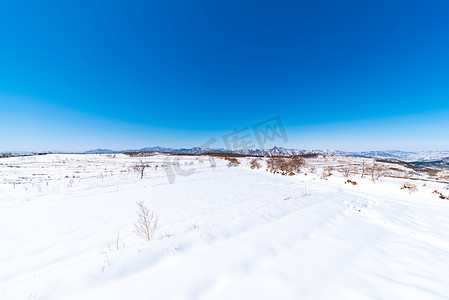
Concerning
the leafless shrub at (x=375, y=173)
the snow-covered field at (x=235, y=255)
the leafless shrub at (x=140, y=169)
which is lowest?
the leafless shrub at (x=375, y=173)

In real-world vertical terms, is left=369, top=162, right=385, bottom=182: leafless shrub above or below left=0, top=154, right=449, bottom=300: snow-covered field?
below

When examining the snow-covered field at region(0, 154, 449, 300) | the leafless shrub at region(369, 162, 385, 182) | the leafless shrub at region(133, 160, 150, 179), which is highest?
the leafless shrub at region(133, 160, 150, 179)

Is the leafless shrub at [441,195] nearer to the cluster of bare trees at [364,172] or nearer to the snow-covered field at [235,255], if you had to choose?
the snow-covered field at [235,255]

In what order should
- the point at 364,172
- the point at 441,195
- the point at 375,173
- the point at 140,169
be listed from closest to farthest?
the point at 441,195
the point at 375,173
the point at 364,172
the point at 140,169

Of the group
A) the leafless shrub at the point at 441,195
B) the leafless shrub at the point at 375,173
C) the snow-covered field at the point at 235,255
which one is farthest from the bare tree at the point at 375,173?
the snow-covered field at the point at 235,255

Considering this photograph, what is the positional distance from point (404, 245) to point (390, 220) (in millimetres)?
2084

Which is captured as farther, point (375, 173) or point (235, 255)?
point (375, 173)

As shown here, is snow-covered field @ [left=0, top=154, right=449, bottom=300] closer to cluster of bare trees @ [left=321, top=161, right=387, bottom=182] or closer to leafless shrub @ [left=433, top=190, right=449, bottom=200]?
leafless shrub @ [left=433, top=190, right=449, bottom=200]

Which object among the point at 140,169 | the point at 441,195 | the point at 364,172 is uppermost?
the point at 140,169

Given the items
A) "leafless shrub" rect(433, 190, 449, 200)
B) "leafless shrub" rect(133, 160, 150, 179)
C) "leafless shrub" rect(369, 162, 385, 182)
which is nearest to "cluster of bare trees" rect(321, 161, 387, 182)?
"leafless shrub" rect(369, 162, 385, 182)

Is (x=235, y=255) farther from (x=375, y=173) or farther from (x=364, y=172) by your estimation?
(x=364, y=172)

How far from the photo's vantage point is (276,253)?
3.26 m

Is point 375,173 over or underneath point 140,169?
underneath

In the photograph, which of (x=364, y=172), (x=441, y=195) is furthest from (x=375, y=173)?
(x=441, y=195)
